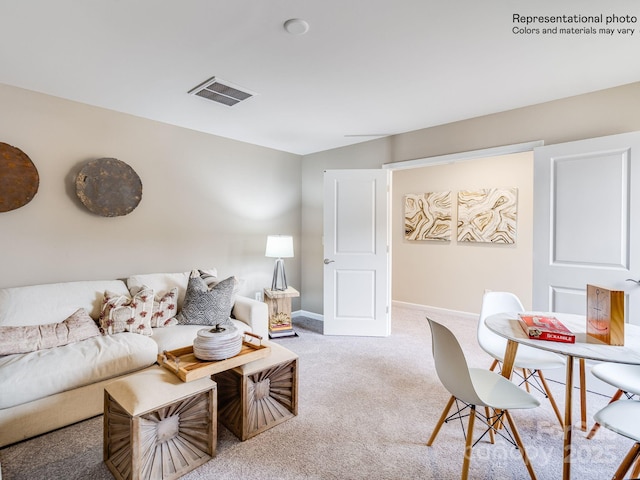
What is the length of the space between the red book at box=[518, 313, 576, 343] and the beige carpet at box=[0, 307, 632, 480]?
0.74 meters

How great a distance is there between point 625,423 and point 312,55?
253 cm

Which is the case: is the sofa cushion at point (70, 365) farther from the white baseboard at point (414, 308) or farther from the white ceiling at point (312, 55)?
the white baseboard at point (414, 308)

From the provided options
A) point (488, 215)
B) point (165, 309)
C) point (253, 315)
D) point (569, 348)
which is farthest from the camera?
point (488, 215)

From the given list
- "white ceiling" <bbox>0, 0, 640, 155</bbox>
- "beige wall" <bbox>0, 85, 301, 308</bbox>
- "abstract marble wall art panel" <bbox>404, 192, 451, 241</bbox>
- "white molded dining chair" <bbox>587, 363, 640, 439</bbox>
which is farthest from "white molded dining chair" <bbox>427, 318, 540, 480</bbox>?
"abstract marble wall art panel" <bbox>404, 192, 451, 241</bbox>

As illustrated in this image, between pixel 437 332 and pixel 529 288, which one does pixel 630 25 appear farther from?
pixel 529 288

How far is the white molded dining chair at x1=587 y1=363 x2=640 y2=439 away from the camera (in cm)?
167

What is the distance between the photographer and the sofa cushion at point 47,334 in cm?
208

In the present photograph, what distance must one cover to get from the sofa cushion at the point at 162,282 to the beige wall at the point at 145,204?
244mm

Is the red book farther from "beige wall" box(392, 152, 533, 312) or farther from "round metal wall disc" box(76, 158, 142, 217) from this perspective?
"round metal wall disc" box(76, 158, 142, 217)

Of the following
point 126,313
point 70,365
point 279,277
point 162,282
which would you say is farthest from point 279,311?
point 70,365

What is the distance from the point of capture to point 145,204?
3254 mm

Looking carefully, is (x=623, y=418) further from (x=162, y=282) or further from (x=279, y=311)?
(x=162, y=282)

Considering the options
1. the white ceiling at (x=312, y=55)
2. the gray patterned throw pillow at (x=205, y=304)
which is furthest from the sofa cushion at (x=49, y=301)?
the white ceiling at (x=312, y=55)

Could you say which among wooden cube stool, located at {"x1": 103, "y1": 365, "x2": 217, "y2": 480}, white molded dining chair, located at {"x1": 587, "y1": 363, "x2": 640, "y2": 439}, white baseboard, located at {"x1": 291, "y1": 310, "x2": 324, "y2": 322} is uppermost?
white molded dining chair, located at {"x1": 587, "y1": 363, "x2": 640, "y2": 439}
